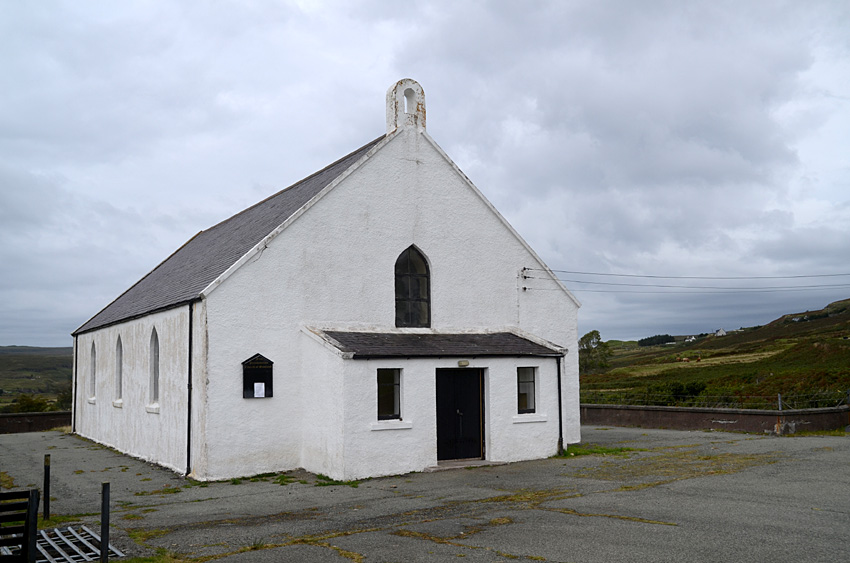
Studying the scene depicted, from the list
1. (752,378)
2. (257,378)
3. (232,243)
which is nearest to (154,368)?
(232,243)

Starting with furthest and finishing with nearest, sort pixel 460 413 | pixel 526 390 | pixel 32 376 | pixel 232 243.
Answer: pixel 32 376 < pixel 232 243 < pixel 526 390 < pixel 460 413

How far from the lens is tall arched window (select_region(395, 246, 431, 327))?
18.8m

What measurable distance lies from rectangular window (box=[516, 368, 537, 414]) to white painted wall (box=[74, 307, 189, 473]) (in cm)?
805

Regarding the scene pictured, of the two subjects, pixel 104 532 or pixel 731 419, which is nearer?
pixel 104 532

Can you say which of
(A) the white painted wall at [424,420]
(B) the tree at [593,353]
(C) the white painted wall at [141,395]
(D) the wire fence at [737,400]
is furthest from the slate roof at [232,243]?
(B) the tree at [593,353]

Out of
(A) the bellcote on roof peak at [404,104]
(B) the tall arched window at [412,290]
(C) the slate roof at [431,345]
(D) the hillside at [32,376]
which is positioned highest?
(A) the bellcote on roof peak at [404,104]

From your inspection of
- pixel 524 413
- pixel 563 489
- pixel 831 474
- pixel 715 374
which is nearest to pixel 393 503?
pixel 563 489

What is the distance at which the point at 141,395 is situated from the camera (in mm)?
19922

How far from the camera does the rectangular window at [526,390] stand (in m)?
18.0

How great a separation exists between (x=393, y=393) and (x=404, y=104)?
7978 mm

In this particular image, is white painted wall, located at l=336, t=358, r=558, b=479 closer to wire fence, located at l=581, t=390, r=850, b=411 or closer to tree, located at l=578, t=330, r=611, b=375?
wire fence, located at l=581, t=390, r=850, b=411

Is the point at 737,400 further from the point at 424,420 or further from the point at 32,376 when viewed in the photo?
the point at 32,376

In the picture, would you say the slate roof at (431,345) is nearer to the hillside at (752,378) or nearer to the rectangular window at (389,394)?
the rectangular window at (389,394)

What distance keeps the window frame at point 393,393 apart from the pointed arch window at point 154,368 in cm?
701
